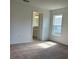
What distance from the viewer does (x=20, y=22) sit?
6.15 meters

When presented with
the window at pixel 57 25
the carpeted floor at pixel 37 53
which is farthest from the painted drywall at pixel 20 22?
the window at pixel 57 25

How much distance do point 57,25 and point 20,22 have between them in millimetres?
2652

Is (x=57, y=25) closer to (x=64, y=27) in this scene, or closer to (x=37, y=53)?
(x=64, y=27)

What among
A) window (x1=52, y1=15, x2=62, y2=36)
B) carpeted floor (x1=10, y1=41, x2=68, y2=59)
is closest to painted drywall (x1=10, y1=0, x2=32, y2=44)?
carpeted floor (x1=10, y1=41, x2=68, y2=59)

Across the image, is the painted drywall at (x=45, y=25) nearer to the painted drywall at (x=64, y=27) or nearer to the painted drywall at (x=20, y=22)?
the painted drywall at (x=64, y=27)

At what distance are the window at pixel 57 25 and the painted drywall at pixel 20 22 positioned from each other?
6.20 ft

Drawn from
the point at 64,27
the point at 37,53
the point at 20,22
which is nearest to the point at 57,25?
the point at 64,27

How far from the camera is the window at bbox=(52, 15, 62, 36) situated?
6.87 metres

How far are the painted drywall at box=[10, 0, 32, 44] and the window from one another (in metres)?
1.89
